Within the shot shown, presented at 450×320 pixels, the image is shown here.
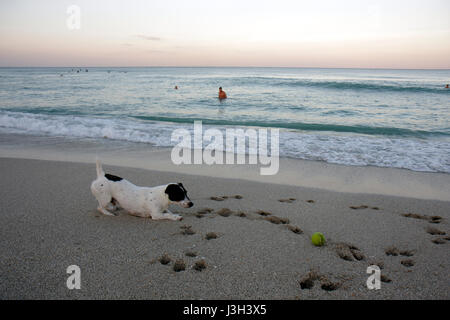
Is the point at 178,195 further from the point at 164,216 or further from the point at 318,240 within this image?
the point at 318,240

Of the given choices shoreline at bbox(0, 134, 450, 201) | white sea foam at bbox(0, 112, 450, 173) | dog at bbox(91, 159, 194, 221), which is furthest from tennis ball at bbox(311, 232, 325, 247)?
white sea foam at bbox(0, 112, 450, 173)

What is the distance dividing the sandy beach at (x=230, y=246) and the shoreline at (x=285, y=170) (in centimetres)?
63

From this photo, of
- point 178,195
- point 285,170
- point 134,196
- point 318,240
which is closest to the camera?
point 318,240

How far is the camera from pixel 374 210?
4918 millimetres

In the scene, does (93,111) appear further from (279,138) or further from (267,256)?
(267,256)

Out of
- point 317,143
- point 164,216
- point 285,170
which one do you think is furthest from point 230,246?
point 317,143

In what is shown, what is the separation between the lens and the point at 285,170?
717 cm

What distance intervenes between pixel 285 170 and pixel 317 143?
133 inches

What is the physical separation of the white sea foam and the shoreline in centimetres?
59

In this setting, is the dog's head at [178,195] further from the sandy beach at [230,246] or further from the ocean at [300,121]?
the ocean at [300,121]

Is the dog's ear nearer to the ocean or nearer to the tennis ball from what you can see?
the tennis ball

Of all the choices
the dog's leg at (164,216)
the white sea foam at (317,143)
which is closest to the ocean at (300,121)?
the white sea foam at (317,143)

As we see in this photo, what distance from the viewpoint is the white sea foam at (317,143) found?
26.5 ft
